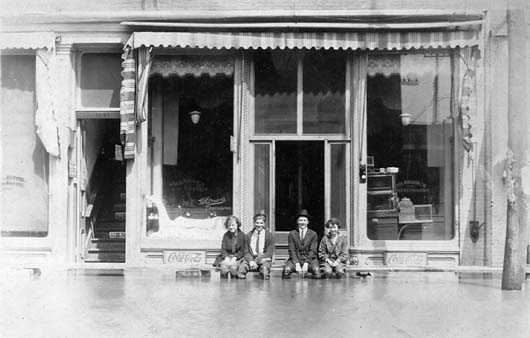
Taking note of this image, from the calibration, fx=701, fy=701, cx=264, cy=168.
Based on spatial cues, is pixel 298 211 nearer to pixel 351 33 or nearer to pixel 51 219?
pixel 351 33

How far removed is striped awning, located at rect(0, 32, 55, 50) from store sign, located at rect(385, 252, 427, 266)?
7.34m

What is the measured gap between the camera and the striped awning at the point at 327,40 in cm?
1243

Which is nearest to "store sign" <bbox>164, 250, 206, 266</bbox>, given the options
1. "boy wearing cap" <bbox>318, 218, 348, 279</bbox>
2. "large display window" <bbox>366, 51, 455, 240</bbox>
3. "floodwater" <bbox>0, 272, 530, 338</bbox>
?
"floodwater" <bbox>0, 272, 530, 338</bbox>

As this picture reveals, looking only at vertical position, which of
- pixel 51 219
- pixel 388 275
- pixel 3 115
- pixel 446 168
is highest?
pixel 3 115

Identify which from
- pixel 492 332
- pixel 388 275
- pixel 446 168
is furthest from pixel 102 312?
pixel 446 168

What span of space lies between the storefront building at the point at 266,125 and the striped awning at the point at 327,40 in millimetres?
25

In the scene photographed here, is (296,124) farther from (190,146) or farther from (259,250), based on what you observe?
(259,250)

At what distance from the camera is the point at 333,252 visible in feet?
38.5

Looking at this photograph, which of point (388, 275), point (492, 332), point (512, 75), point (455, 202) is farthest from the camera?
point (455, 202)

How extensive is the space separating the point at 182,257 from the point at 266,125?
2901 millimetres

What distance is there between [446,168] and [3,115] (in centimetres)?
845

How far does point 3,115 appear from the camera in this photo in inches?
530

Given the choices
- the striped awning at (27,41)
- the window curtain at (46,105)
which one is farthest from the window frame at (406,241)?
the striped awning at (27,41)

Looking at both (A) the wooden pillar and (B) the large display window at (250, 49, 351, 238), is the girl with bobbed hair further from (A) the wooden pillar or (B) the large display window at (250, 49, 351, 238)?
(A) the wooden pillar
